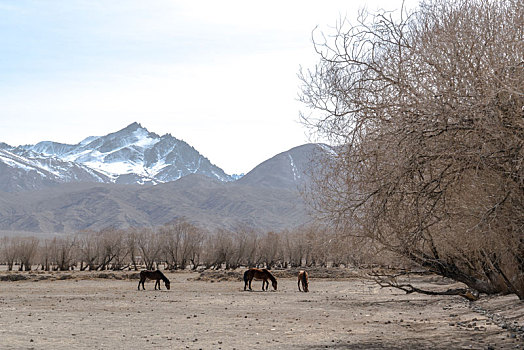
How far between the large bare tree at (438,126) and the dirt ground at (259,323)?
3.86 m

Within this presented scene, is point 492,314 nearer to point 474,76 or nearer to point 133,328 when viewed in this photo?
point 133,328

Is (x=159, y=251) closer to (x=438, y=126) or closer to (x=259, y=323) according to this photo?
(x=259, y=323)

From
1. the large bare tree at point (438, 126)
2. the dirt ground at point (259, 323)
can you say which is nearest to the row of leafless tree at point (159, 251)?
the dirt ground at point (259, 323)

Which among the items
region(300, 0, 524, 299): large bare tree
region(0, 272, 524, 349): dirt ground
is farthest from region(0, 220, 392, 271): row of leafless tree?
region(300, 0, 524, 299): large bare tree

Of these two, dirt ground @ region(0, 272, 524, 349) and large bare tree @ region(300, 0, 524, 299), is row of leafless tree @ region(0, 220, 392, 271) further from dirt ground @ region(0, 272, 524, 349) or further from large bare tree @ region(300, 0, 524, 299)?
large bare tree @ region(300, 0, 524, 299)

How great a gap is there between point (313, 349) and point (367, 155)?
5061mm

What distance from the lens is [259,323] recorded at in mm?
18906

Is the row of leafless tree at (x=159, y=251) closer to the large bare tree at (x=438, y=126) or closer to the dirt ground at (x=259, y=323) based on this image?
the dirt ground at (x=259, y=323)

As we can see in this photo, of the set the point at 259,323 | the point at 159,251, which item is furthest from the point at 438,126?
the point at 159,251

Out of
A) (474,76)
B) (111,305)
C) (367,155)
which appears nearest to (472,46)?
(474,76)

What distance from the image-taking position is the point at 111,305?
2538cm

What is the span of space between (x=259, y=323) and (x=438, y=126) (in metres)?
11.6

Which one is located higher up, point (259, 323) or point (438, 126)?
point (438, 126)

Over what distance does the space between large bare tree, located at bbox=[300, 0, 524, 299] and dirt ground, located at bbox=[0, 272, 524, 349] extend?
3.86m
